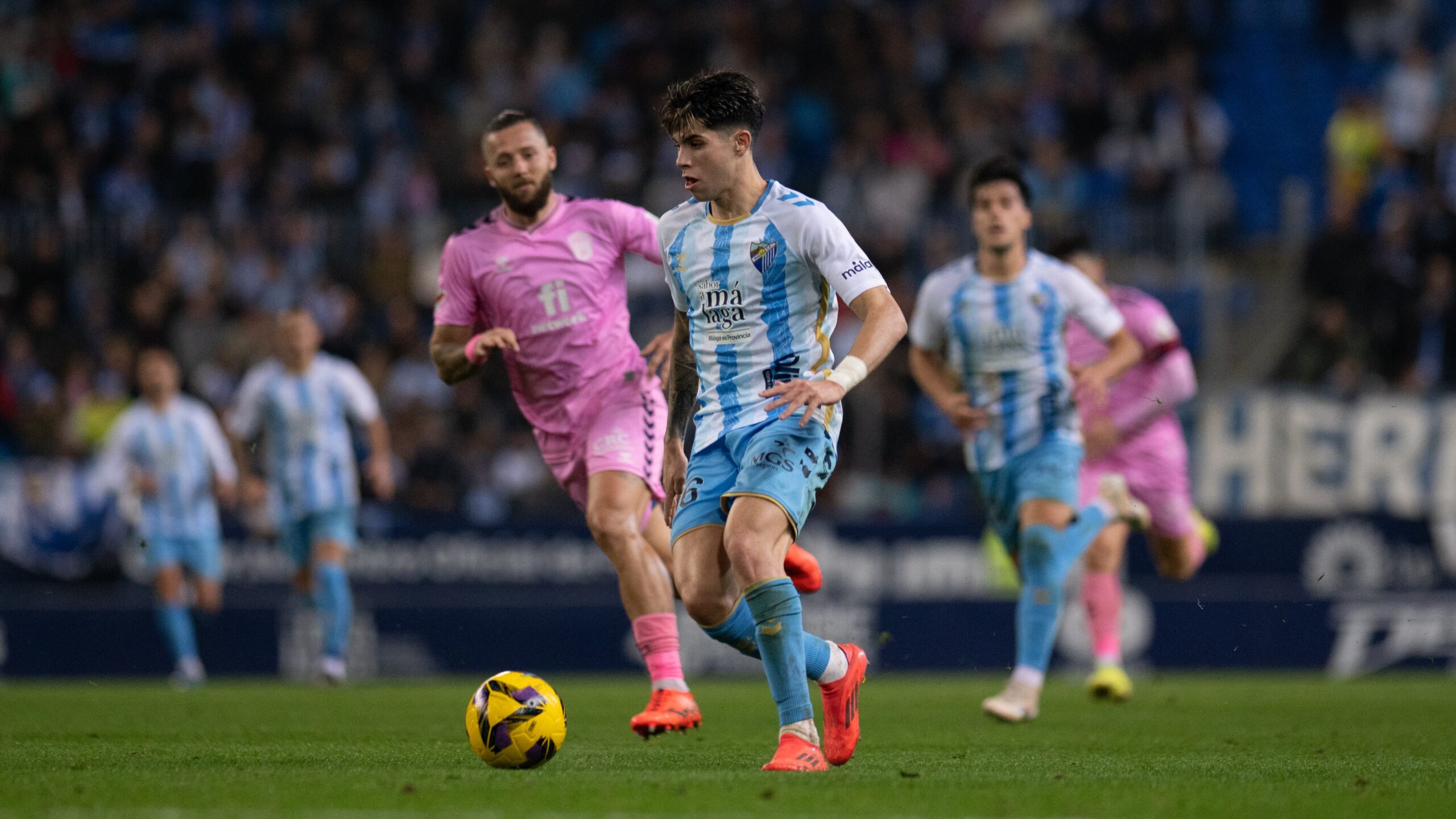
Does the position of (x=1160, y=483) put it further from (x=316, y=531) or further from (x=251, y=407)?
(x=251, y=407)

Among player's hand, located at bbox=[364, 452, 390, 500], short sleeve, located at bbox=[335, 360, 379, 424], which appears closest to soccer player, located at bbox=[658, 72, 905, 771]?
player's hand, located at bbox=[364, 452, 390, 500]

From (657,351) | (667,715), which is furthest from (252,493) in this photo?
(667,715)

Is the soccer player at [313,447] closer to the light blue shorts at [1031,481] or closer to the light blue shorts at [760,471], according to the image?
the light blue shorts at [1031,481]

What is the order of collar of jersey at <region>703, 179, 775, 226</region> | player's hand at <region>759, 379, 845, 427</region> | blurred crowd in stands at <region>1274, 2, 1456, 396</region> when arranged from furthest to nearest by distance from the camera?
blurred crowd in stands at <region>1274, 2, 1456, 396</region> → collar of jersey at <region>703, 179, 775, 226</region> → player's hand at <region>759, 379, 845, 427</region>

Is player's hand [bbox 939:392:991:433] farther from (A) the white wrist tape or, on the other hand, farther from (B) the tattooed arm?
(A) the white wrist tape

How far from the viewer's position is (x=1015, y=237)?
9430 mm

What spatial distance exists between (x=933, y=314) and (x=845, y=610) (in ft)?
20.0

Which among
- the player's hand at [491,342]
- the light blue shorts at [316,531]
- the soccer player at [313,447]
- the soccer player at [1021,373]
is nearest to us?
the player's hand at [491,342]

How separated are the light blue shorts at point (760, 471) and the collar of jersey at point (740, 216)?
0.76 m

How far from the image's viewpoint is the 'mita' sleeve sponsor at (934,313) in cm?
966

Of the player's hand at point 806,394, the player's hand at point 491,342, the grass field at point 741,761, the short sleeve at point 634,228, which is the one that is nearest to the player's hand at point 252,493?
the grass field at point 741,761

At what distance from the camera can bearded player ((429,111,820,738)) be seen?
825 centimetres

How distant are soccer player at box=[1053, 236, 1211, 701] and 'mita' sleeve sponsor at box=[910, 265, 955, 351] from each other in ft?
5.08

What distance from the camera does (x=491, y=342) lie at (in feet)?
25.2
